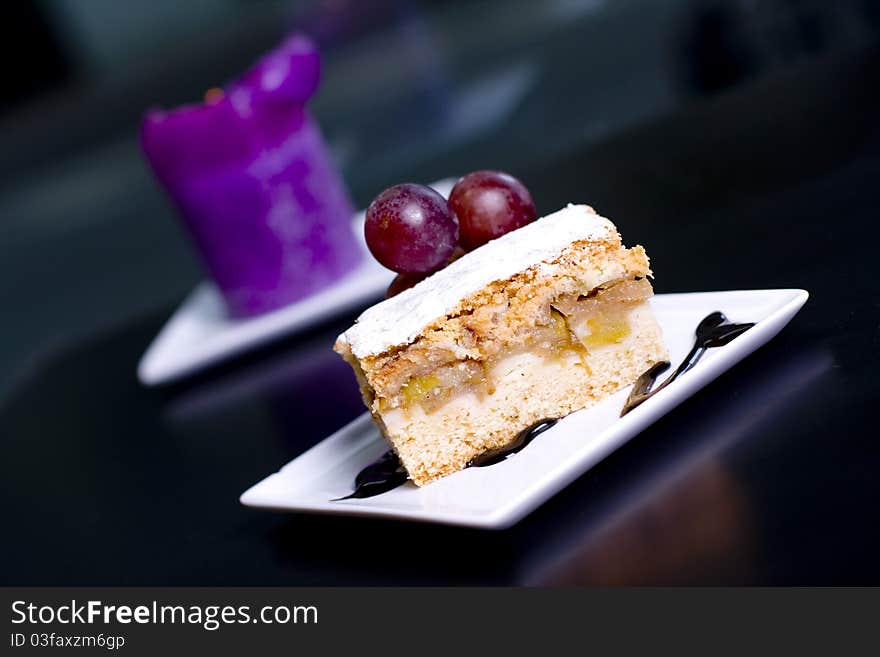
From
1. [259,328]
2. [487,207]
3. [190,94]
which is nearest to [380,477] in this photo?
[487,207]

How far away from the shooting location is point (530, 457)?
108 cm

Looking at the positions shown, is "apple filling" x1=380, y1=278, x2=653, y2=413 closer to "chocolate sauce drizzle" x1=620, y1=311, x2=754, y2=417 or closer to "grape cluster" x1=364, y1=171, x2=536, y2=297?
"chocolate sauce drizzle" x1=620, y1=311, x2=754, y2=417

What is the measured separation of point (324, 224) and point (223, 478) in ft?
2.06

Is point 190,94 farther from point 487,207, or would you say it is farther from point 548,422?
point 548,422

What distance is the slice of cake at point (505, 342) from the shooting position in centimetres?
110

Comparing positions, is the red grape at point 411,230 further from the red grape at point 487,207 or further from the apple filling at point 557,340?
the apple filling at point 557,340

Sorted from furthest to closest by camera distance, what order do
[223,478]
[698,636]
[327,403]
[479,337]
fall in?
[327,403] → [223,478] → [479,337] → [698,636]

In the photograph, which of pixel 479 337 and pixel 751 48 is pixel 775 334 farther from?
pixel 751 48

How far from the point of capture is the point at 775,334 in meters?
1.13

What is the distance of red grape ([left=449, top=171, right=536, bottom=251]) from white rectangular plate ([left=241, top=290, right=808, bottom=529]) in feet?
0.61

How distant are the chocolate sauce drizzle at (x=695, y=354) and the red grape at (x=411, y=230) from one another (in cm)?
25

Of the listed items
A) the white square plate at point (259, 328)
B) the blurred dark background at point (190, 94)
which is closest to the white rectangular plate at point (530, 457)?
the white square plate at point (259, 328)

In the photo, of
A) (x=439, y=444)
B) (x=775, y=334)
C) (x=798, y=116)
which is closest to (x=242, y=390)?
(x=439, y=444)

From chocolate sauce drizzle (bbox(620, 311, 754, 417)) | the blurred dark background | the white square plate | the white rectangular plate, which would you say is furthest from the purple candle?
the blurred dark background
